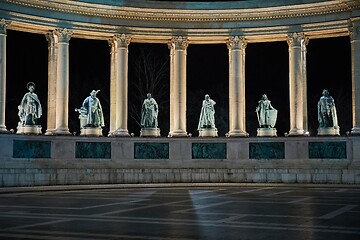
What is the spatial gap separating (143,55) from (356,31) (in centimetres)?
4523

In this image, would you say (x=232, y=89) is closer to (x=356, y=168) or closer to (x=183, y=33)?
(x=183, y=33)

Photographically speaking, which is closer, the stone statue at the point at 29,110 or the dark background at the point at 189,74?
the stone statue at the point at 29,110

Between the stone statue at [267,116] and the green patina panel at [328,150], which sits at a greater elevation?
the stone statue at [267,116]

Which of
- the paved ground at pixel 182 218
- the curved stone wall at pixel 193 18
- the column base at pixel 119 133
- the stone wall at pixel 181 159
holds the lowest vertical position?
the paved ground at pixel 182 218

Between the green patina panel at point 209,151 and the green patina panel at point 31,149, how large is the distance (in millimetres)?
19027

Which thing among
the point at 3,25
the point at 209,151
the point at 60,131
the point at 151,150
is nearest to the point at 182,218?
the point at 60,131

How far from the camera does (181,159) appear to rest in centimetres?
8069

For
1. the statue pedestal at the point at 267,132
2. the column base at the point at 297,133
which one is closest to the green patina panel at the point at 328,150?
the column base at the point at 297,133

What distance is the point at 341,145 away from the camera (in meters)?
76.8

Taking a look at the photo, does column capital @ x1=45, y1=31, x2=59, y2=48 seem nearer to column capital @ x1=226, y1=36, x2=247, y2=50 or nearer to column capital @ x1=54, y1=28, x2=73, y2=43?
column capital @ x1=54, y1=28, x2=73, y2=43

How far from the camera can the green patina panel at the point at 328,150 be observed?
76.8 m

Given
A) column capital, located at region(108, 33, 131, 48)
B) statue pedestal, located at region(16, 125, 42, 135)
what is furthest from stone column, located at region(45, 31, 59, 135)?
column capital, located at region(108, 33, 131, 48)

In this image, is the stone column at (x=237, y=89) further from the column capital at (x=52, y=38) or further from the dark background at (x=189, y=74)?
the dark background at (x=189, y=74)

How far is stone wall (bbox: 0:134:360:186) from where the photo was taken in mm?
73312
